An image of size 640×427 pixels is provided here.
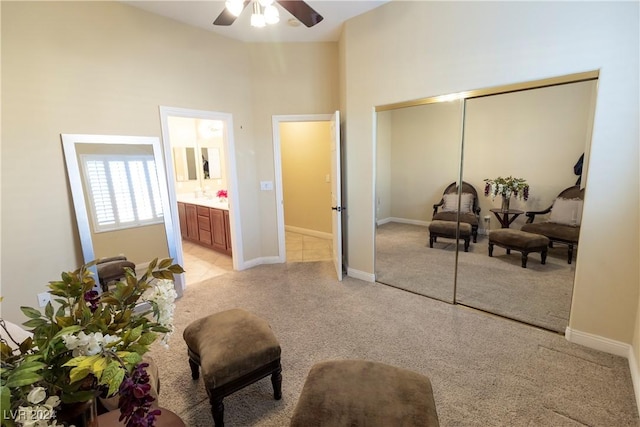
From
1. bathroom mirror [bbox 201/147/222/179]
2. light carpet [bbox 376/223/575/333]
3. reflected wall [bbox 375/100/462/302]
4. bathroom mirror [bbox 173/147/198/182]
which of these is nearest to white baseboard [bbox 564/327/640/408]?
light carpet [bbox 376/223/575/333]

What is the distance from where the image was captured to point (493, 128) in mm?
2703

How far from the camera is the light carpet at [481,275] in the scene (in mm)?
2568

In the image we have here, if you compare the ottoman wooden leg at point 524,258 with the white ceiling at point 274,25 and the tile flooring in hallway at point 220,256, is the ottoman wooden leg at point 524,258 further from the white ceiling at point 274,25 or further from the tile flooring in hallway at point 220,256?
the white ceiling at point 274,25

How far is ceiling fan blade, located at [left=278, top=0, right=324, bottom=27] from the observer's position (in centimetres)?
192

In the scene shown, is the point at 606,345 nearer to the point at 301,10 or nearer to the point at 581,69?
the point at 581,69

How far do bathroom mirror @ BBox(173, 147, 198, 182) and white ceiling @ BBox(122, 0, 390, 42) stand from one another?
2654mm

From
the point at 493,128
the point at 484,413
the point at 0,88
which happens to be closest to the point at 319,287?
the point at 484,413

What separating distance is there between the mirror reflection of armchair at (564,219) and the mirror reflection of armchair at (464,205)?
46 cm

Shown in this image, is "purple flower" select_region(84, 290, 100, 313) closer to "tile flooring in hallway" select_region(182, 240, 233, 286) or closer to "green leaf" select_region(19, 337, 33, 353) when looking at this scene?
"green leaf" select_region(19, 337, 33, 353)

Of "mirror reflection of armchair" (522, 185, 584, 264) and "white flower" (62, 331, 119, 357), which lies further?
"mirror reflection of armchair" (522, 185, 584, 264)

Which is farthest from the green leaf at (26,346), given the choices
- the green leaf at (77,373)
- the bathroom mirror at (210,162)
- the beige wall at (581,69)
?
the bathroom mirror at (210,162)

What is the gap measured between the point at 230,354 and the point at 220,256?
3294 millimetres

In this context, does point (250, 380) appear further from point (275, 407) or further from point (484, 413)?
point (484, 413)

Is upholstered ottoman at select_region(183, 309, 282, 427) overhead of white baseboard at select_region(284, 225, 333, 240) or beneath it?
overhead
